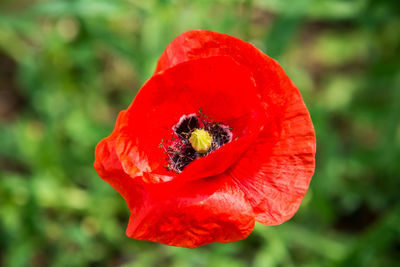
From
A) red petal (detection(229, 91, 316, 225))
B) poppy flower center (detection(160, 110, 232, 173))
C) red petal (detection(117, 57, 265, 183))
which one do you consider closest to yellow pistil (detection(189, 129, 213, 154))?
poppy flower center (detection(160, 110, 232, 173))

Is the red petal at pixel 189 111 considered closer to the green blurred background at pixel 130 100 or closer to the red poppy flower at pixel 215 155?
the red poppy flower at pixel 215 155

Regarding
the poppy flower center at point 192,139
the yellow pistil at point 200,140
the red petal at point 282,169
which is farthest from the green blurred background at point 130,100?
the red petal at point 282,169

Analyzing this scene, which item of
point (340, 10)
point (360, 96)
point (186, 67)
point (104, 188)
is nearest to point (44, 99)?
point (104, 188)

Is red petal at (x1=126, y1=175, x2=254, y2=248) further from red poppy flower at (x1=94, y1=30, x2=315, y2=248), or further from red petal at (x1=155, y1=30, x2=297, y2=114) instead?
red petal at (x1=155, y1=30, x2=297, y2=114)

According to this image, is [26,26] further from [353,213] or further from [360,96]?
[353,213]

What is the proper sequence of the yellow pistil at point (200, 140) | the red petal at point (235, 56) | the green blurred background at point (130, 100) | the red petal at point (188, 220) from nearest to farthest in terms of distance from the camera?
the red petal at point (188, 220)
the red petal at point (235, 56)
the yellow pistil at point (200, 140)
the green blurred background at point (130, 100)

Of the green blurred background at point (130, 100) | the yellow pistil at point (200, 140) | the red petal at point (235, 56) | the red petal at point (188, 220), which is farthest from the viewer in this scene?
the green blurred background at point (130, 100)

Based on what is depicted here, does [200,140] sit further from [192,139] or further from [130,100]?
[130,100]
